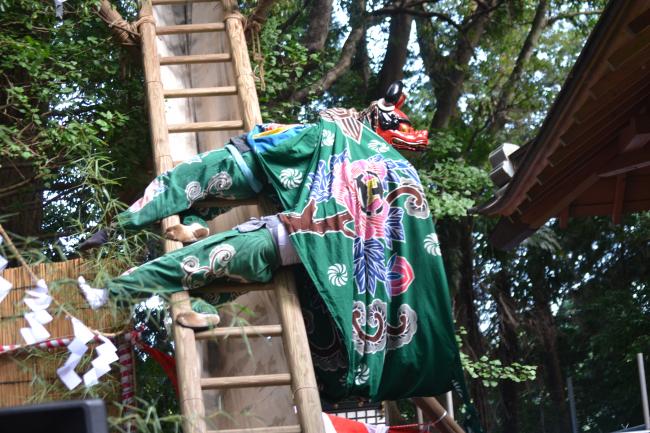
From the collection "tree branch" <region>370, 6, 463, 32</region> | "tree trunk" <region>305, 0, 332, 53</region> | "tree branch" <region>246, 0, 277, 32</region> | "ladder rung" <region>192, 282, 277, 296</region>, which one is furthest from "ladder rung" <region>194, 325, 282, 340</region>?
"tree branch" <region>370, 6, 463, 32</region>

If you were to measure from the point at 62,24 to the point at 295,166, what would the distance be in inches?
83.9

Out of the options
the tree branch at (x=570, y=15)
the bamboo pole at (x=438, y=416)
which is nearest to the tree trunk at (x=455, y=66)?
the tree branch at (x=570, y=15)

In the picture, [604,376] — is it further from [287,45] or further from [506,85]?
[287,45]

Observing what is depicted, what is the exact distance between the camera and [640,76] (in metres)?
3.74

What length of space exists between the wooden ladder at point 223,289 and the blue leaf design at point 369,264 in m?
0.29

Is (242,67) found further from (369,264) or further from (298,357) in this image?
(298,357)

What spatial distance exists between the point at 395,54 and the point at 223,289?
234 inches

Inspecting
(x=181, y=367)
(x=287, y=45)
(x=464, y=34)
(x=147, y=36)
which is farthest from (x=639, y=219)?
(x=181, y=367)

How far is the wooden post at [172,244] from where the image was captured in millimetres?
3416

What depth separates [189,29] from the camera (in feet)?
17.6

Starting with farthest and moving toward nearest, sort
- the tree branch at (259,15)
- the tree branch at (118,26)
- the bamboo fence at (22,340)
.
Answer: the tree branch at (259,15) < the tree branch at (118,26) < the bamboo fence at (22,340)

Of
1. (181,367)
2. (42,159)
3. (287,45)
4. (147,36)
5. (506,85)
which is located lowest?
(181,367)

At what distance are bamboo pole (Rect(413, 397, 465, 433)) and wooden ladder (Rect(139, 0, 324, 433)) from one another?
1528mm

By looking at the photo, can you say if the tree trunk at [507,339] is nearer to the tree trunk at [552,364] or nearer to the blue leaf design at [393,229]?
the tree trunk at [552,364]
